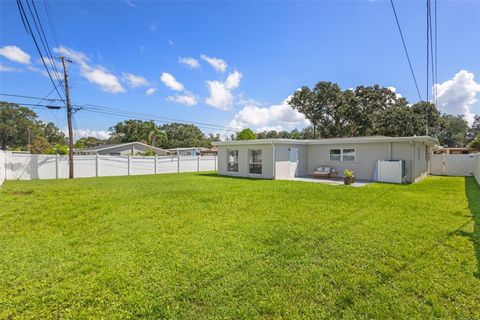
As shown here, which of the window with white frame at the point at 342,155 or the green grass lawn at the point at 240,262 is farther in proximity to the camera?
the window with white frame at the point at 342,155

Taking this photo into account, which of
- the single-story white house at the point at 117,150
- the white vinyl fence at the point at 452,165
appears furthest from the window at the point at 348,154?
the single-story white house at the point at 117,150

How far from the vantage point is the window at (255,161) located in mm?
16172

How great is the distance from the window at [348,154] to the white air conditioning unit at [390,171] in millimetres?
1555

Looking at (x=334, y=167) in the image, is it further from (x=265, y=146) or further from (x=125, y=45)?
(x=125, y=45)

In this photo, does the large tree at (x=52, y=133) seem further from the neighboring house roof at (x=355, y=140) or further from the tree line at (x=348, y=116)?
the neighboring house roof at (x=355, y=140)

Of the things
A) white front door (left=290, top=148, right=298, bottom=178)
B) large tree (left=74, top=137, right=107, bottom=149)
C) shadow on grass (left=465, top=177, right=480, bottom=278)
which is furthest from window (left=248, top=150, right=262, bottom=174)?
large tree (left=74, top=137, right=107, bottom=149)

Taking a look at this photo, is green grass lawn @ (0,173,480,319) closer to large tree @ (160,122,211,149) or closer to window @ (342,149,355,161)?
window @ (342,149,355,161)

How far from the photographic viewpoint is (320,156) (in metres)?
16.7

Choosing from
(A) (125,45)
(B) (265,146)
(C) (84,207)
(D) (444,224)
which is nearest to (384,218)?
(D) (444,224)

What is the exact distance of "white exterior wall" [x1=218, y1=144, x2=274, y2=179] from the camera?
15477 mm

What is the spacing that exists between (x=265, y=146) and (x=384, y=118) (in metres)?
20.5

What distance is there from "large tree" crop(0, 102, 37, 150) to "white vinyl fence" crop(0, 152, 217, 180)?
1365 inches

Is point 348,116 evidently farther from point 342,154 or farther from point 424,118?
point 342,154

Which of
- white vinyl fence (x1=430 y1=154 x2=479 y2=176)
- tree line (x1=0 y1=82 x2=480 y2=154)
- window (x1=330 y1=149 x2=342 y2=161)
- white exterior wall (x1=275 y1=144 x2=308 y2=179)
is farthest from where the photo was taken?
tree line (x1=0 y1=82 x2=480 y2=154)
